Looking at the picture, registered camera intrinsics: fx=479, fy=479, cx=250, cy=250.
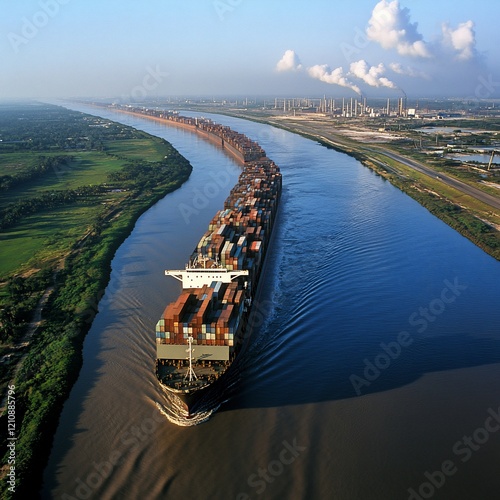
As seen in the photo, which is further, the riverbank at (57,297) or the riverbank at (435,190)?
the riverbank at (435,190)

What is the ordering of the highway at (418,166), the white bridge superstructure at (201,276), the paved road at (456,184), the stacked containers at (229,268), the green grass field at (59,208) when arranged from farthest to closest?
the highway at (418,166)
the paved road at (456,184)
the green grass field at (59,208)
the white bridge superstructure at (201,276)
the stacked containers at (229,268)

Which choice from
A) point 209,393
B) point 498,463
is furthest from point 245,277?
point 498,463
